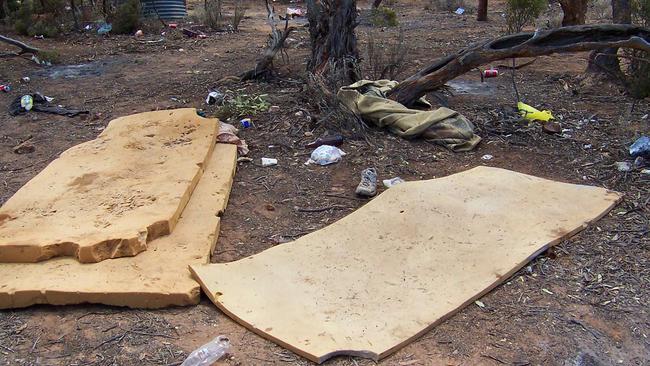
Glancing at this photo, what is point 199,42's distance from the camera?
1007 centimetres

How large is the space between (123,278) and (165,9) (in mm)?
10546

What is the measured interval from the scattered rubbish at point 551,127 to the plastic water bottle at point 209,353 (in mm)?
3593

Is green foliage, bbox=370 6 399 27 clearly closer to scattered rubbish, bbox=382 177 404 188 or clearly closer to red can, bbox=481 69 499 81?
red can, bbox=481 69 499 81

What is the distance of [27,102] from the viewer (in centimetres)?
640

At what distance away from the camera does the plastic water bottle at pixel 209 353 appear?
2.47 metres

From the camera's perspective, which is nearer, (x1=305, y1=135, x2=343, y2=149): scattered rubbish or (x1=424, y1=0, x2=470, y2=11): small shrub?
(x1=305, y1=135, x2=343, y2=149): scattered rubbish

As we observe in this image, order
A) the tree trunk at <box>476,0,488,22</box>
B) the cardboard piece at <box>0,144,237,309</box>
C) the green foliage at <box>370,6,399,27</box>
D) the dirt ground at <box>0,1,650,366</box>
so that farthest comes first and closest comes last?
the tree trunk at <box>476,0,488,22</box>
the green foliage at <box>370,6,399,27</box>
the cardboard piece at <box>0,144,237,309</box>
the dirt ground at <box>0,1,650,366</box>

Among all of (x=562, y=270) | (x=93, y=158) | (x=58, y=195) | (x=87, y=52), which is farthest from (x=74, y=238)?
(x=87, y=52)

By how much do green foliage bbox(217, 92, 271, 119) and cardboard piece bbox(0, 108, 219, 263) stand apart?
0.56 m

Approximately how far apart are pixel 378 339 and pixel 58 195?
7.76 feet

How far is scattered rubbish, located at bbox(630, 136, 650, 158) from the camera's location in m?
4.31

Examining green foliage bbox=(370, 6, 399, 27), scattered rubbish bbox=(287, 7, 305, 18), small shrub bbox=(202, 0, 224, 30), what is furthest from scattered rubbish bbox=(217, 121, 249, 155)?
scattered rubbish bbox=(287, 7, 305, 18)

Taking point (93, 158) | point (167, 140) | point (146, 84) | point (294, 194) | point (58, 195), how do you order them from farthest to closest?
point (146, 84), point (167, 140), point (93, 158), point (294, 194), point (58, 195)

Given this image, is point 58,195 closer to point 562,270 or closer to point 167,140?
point 167,140
